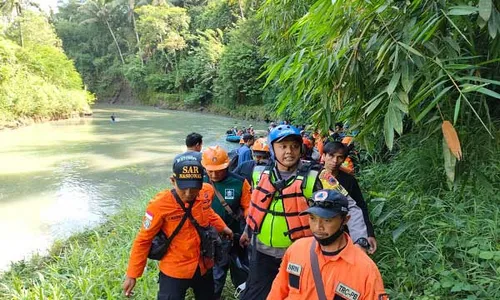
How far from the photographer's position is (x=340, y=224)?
77.1 inches

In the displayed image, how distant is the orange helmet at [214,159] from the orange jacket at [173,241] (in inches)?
21.1

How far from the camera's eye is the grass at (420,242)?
2.88 metres

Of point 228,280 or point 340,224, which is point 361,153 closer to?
point 228,280

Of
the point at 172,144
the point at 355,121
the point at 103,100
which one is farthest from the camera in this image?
the point at 103,100

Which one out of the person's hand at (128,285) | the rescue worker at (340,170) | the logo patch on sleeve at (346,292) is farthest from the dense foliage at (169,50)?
the logo patch on sleeve at (346,292)

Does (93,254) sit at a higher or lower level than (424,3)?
lower

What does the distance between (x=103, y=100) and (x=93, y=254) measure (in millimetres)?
55941

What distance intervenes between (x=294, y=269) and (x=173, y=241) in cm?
115

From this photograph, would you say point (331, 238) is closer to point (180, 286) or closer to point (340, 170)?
point (180, 286)

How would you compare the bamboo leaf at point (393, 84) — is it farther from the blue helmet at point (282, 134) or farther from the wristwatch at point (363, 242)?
the wristwatch at point (363, 242)

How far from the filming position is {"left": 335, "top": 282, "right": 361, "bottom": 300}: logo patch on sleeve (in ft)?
6.08

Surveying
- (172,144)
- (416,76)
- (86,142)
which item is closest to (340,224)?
(416,76)

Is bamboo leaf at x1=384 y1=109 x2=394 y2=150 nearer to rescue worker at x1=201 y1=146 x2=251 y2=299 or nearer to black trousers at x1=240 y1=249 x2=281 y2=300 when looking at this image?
black trousers at x1=240 y1=249 x2=281 y2=300

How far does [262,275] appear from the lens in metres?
2.78
